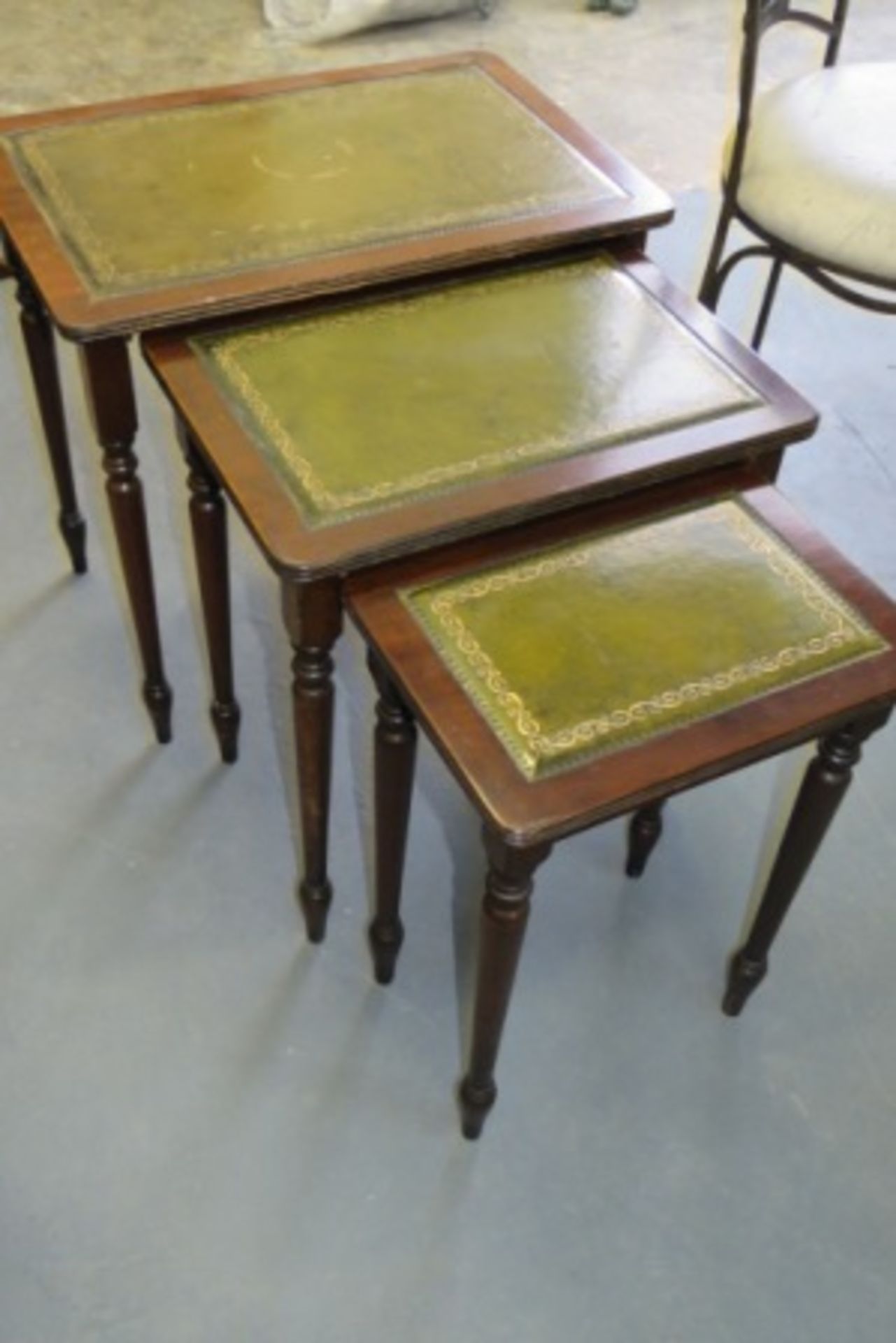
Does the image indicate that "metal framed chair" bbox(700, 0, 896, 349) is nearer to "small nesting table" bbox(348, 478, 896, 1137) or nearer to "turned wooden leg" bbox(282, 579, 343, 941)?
"small nesting table" bbox(348, 478, 896, 1137)

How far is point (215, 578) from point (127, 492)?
0.12 metres

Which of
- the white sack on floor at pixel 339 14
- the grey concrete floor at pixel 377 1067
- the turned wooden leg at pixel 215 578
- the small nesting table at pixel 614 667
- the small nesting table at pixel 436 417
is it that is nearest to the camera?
the small nesting table at pixel 614 667

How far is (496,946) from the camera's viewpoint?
0.92 metres

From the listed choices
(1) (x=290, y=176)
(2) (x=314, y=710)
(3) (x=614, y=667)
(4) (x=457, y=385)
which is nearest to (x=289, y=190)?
(1) (x=290, y=176)

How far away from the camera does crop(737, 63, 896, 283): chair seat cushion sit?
150cm

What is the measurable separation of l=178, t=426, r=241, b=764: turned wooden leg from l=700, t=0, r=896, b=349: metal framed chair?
2.64ft

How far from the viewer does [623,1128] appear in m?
1.18

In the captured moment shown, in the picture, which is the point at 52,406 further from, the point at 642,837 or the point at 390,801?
the point at 642,837

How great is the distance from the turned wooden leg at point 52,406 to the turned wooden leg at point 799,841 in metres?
0.88

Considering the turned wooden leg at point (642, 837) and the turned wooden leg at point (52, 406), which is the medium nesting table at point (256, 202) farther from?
the turned wooden leg at point (642, 837)

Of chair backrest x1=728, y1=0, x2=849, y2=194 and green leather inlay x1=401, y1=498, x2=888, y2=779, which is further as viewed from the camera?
chair backrest x1=728, y1=0, x2=849, y2=194

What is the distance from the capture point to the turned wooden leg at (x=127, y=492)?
1.12 meters

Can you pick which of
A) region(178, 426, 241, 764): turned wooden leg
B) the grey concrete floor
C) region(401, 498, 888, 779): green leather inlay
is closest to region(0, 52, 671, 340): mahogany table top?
region(178, 426, 241, 764): turned wooden leg

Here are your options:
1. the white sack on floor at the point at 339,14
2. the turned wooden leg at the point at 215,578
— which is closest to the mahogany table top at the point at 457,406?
the turned wooden leg at the point at 215,578
